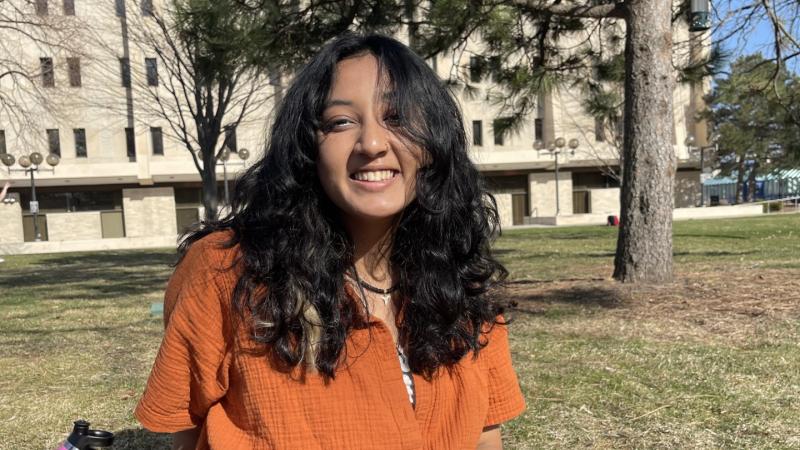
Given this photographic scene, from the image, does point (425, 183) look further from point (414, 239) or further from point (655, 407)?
point (655, 407)

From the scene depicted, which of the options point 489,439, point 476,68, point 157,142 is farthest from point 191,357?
point 157,142

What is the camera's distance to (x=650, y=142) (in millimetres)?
6219

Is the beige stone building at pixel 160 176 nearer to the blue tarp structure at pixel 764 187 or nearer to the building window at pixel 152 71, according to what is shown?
the building window at pixel 152 71

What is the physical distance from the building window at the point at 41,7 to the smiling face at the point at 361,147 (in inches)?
431

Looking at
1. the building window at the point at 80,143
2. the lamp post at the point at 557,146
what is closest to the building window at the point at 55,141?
the building window at the point at 80,143

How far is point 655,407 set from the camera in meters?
3.25

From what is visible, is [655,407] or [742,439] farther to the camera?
[655,407]

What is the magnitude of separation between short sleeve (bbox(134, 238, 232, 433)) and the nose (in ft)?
1.27

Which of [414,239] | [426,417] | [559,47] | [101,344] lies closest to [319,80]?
[414,239]

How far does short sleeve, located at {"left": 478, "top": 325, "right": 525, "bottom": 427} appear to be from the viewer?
1.60 m

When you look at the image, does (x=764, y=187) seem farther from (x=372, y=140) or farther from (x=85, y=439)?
(x=85, y=439)

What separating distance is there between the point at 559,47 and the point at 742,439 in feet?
21.6

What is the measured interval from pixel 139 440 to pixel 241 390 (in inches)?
83.7

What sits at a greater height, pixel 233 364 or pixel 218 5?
pixel 218 5
